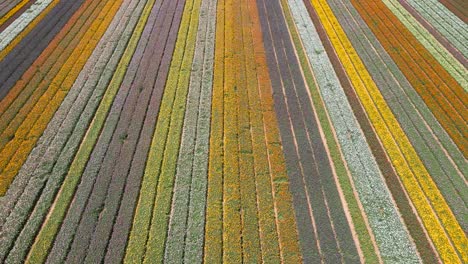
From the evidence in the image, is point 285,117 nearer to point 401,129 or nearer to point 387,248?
point 401,129

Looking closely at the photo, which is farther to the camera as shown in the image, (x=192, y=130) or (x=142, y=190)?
(x=192, y=130)

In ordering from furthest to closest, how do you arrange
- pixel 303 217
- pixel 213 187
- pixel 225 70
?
1. pixel 225 70
2. pixel 213 187
3. pixel 303 217

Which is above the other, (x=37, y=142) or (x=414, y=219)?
(x=37, y=142)

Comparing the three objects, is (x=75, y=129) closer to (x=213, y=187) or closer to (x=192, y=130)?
(x=192, y=130)

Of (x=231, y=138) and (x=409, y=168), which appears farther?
(x=231, y=138)

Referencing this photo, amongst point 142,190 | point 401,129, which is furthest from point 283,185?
point 401,129

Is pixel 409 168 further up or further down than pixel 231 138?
further down

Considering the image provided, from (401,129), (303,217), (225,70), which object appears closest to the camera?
(303,217)

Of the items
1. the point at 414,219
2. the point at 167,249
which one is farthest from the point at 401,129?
the point at 167,249
